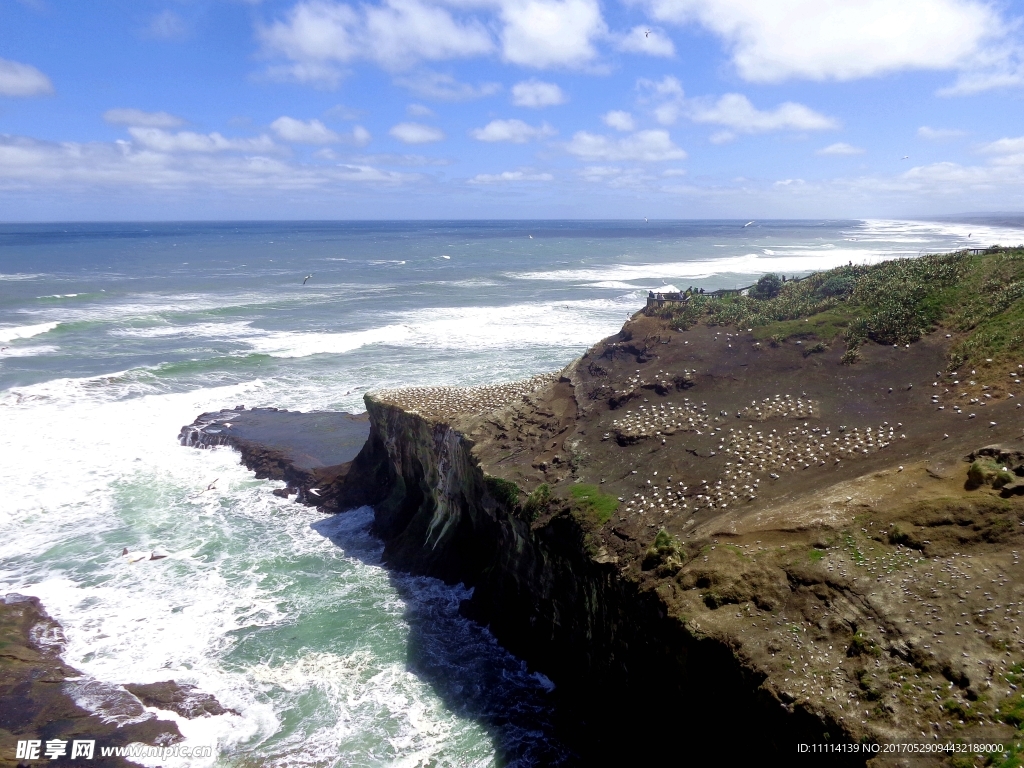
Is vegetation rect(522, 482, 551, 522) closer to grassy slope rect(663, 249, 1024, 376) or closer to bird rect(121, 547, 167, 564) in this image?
grassy slope rect(663, 249, 1024, 376)

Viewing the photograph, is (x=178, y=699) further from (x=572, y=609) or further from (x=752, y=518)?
(x=752, y=518)

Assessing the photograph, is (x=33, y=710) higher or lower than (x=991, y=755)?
lower

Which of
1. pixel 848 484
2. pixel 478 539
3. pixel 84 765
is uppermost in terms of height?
pixel 848 484

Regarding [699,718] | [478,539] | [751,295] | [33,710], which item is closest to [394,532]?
[478,539]

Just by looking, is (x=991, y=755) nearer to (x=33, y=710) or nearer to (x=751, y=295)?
(x=33, y=710)

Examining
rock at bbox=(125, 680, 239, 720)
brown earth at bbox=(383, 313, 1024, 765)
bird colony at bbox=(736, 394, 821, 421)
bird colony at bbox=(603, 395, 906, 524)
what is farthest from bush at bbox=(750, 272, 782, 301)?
rock at bbox=(125, 680, 239, 720)

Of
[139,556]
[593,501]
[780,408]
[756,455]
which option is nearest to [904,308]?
[780,408]
